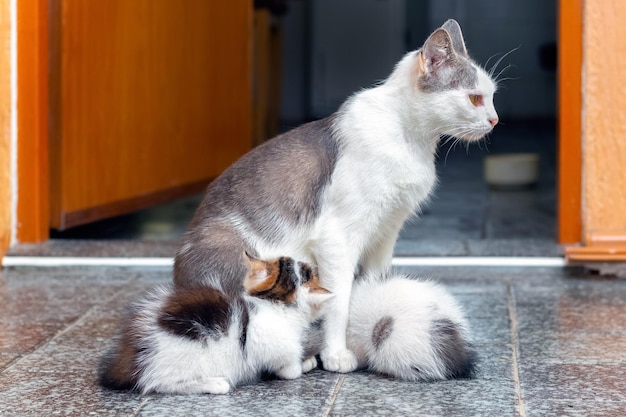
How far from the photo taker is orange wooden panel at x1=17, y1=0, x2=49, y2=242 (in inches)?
161

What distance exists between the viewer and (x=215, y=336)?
2.41 m

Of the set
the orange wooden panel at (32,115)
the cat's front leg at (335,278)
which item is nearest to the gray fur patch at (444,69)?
the cat's front leg at (335,278)

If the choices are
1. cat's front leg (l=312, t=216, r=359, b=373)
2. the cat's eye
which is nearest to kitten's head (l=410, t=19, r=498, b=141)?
the cat's eye

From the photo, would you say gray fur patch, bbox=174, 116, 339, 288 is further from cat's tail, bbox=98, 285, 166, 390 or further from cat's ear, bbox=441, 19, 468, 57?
cat's ear, bbox=441, 19, 468, 57

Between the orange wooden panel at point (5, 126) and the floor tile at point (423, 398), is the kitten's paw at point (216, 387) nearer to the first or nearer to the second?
the floor tile at point (423, 398)

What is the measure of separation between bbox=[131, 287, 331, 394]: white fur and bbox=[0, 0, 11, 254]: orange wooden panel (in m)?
1.85

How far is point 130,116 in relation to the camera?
194 inches

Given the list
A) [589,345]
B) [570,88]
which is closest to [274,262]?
[589,345]

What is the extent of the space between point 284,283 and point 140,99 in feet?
9.00

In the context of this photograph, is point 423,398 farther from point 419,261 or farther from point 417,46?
point 417,46

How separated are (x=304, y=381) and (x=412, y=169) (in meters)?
0.68

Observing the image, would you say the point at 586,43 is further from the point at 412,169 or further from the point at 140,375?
the point at 140,375

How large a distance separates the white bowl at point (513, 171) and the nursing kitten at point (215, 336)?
424cm

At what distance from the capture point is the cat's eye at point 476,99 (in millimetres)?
2693
